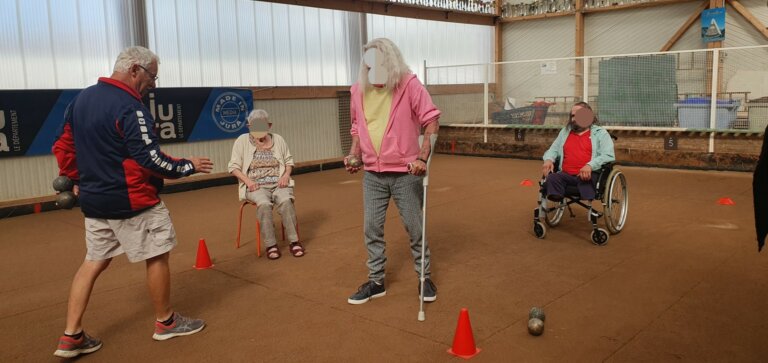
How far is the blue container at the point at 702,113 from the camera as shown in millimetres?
8289

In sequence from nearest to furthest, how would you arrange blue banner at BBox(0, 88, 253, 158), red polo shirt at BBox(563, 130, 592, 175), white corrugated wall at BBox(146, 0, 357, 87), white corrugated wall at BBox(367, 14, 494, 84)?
red polo shirt at BBox(563, 130, 592, 175) → blue banner at BBox(0, 88, 253, 158) → white corrugated wall at BBox(146, 0, 357, 87) → white corrugated wall at BBox(367, 14, 494, 84)

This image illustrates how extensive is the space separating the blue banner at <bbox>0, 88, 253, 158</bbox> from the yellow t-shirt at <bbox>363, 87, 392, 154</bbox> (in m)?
4.00

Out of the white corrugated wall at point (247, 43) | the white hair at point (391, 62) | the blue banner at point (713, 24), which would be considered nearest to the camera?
the white hair at point (391, 62)

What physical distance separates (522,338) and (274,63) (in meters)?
7.27

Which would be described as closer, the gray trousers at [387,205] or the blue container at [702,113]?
the gray trousers at [387,205]

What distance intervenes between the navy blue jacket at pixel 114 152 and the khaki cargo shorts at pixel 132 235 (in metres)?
0.05

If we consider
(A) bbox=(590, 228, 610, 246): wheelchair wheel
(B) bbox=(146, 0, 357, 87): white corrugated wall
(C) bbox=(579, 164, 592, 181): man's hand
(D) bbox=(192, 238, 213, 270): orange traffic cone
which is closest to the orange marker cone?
(A) bbox=(590, 228, 610, 246): wheelchair wheel

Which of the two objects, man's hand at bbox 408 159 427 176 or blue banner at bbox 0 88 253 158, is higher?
blue banner at bbox 0 88 253 158

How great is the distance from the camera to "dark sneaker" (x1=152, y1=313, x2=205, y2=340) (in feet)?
9.55

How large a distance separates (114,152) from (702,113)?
26.4 ft

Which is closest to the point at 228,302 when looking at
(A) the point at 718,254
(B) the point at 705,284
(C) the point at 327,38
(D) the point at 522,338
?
(D) the point at 522,338

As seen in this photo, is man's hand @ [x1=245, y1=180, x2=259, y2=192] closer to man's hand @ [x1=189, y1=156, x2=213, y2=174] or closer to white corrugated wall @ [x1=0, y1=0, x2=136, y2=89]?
man's hand @ [x1=189, y1=156, x2=213, y2=174]

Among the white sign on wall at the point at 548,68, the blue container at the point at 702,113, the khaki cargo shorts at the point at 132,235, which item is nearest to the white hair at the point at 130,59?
the khaki cargo shorts at the point at 132,235

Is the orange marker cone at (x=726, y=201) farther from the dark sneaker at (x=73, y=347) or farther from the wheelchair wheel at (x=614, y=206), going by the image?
the dark sneaker at (x=73, y=347)
